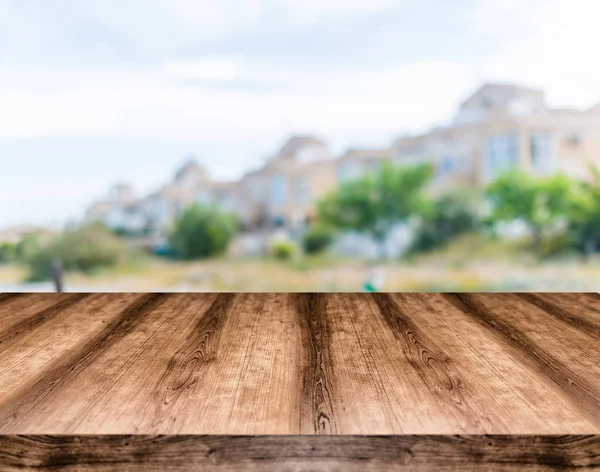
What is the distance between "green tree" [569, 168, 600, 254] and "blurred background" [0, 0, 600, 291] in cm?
1

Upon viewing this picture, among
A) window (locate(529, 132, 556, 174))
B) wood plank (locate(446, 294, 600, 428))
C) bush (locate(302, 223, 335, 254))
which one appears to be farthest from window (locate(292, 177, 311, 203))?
wood plank (locate(446, 294, 600, 428))

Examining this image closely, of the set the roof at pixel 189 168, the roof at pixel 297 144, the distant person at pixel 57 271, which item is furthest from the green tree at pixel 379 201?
the distant person at pixel 57 271

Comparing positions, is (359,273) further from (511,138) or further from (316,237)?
(511,138)

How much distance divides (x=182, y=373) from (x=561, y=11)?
4898mm

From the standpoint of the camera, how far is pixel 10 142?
494 centimetres

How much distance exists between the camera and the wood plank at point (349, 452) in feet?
2.39

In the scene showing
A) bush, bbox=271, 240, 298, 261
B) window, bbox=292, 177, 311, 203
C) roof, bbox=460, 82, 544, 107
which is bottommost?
bush, bbox=271, 240, 298, 261

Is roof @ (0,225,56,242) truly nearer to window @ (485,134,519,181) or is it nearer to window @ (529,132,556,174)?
window @ (485,134,519,181)

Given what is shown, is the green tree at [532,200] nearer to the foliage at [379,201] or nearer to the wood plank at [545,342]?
the foliage at [379,201]

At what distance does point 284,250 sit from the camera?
516cm

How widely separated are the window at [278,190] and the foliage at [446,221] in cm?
109

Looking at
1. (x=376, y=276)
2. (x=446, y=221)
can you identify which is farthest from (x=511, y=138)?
(x=376, y=276)

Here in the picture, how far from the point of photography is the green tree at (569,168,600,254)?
5.08 meters

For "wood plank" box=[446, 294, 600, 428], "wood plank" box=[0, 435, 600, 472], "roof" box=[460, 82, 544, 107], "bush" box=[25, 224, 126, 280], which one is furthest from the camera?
"bush" box=[25, 224, 126, 280]
